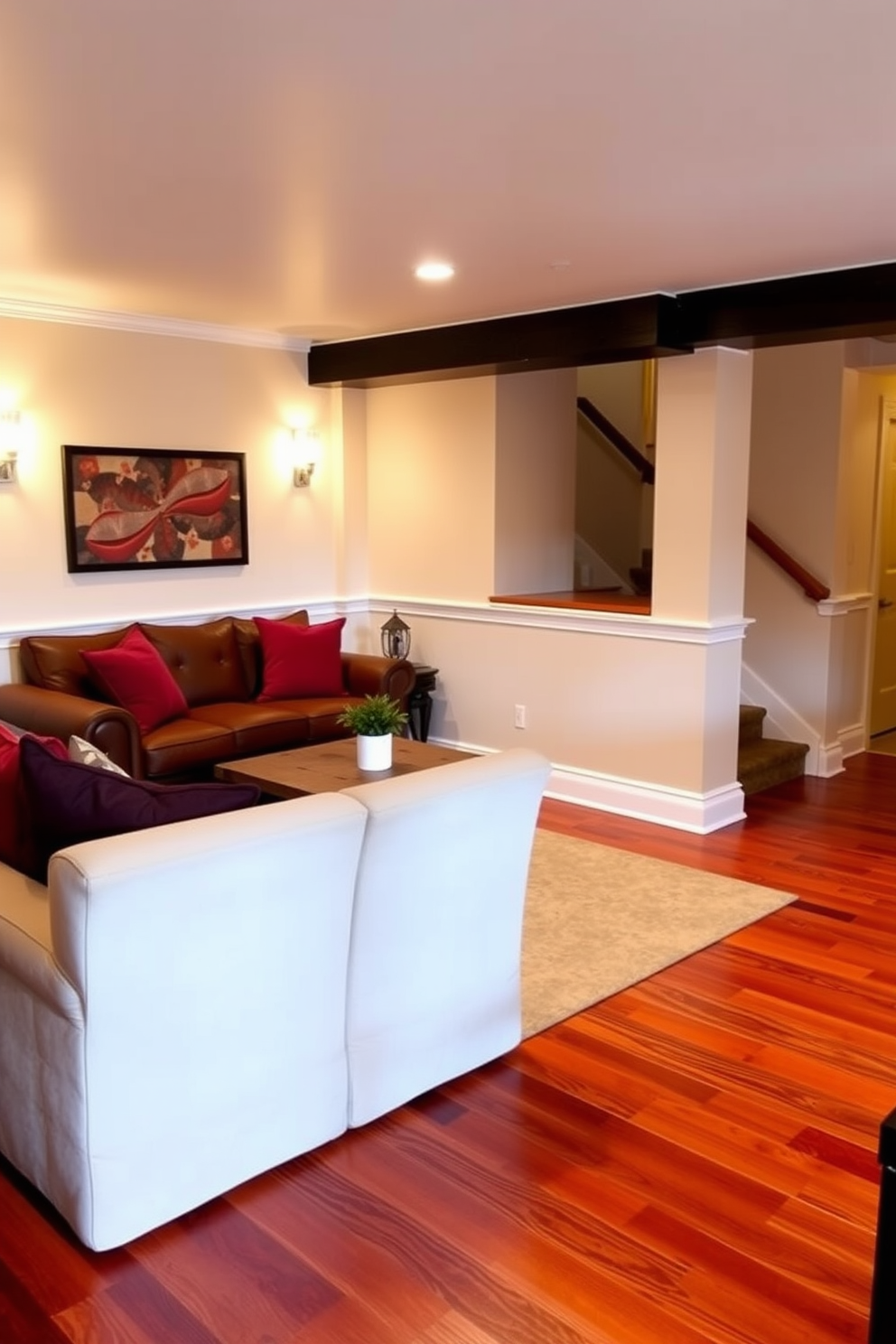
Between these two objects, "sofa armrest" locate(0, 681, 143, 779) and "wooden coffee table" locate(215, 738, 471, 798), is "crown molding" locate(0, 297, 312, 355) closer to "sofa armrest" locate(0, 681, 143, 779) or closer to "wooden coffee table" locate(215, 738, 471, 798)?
"sofa armrest" locate(0, 681, 143, 779)

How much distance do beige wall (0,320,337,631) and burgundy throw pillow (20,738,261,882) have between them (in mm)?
2828

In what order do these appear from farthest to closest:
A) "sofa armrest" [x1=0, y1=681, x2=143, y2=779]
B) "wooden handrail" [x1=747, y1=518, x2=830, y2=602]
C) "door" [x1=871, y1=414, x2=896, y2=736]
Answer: "door" [x1=871, y1=414, x2=896, y2=736] → "wooden handrail" [x1=747, y1=518, x2=830, y2=602] → "sofa armrest" [x1=0, y1=681, x2=143, y2=779]

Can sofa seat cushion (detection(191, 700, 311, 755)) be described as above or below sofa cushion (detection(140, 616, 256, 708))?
below

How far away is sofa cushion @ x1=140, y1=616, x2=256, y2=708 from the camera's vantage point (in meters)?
5.19

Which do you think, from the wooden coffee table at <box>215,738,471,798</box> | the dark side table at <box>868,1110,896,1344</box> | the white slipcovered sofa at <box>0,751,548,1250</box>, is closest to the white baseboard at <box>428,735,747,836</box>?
the wooden coffee table at <box>215,738,471,798</box>

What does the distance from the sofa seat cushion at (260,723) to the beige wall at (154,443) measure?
733mm

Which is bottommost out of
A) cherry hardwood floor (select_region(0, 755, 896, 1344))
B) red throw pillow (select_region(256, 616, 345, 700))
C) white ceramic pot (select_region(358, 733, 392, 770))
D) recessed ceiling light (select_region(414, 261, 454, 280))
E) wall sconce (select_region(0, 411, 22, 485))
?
cherry hardwood floor (select_region(0, 755, 896, 1344))

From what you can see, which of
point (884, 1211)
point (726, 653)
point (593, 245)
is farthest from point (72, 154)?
point (726, 653)

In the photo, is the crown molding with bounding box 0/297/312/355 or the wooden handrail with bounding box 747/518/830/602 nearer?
the crown molding with bounding box 0/297/312/355

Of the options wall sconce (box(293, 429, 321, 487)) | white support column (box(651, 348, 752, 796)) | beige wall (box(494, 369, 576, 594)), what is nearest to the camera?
white support column (box(651, 348, 752, 796))

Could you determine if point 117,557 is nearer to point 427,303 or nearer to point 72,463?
point 72,463

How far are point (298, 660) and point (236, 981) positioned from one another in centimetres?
334

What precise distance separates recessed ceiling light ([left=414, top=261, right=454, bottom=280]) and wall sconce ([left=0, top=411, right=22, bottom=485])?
1.96m

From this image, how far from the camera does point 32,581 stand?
4.90 m
